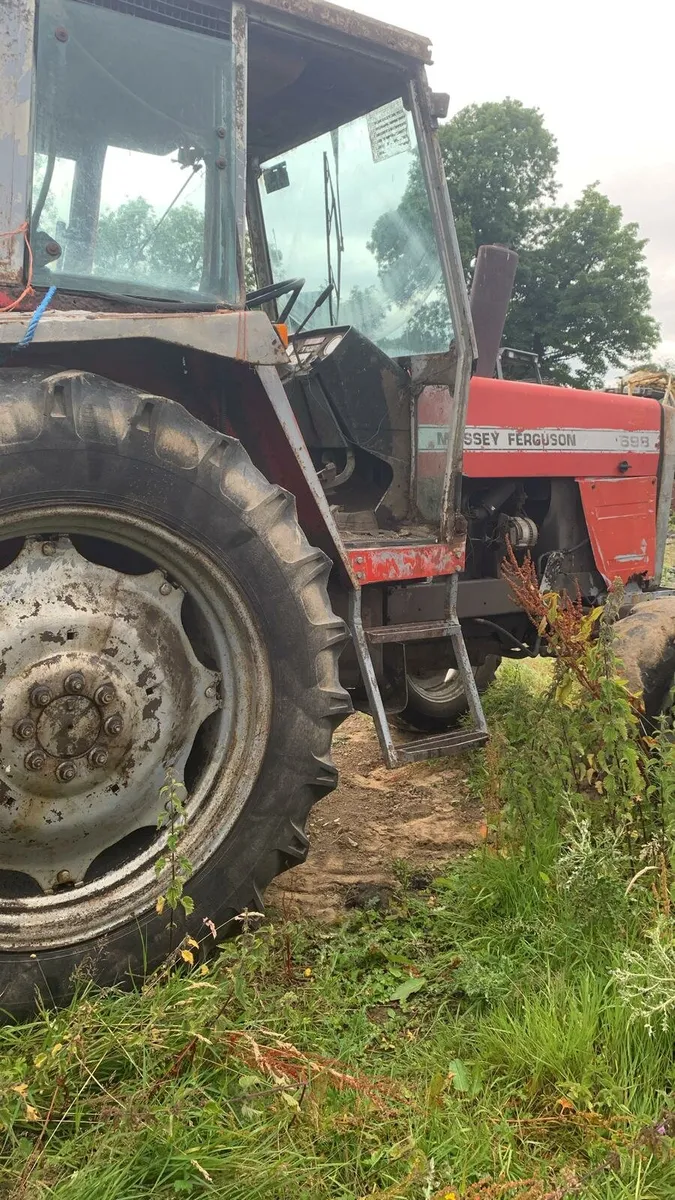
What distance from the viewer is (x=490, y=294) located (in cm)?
469

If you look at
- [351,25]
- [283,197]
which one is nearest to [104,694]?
[351,25]

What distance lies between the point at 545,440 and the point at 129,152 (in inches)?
95.7

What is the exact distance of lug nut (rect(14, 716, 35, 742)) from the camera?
208 centimetres

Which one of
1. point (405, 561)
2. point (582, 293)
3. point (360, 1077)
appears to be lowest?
point (360, 1077)

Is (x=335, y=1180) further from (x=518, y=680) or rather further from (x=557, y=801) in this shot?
(x=518, y=680)

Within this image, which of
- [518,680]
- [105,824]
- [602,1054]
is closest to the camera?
[602,1054]

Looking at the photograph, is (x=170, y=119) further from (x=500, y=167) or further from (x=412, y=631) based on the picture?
(x=500, y=167)

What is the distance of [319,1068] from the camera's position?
179 cm

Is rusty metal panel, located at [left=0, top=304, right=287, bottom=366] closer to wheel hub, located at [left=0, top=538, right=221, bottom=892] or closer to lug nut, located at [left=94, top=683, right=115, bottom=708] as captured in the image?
A: wheel hub, located at [left=0, top=538, right=221, bottom=892]

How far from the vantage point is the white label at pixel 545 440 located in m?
3.63

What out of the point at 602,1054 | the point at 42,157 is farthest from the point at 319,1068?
the point at 42,157

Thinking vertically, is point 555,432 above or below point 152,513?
above

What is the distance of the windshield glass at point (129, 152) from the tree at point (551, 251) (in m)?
25.4

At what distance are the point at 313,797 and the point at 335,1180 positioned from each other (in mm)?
974
